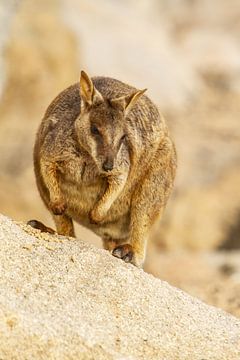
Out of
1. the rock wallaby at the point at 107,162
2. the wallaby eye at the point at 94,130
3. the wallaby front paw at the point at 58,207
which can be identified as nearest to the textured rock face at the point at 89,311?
the wallaby front paw at the point at 58,207

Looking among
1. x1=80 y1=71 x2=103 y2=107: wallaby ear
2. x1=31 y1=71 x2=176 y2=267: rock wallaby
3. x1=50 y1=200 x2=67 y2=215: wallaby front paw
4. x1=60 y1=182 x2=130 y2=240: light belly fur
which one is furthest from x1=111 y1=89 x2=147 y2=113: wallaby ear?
x1=50 y1=200 x2=67 y2=215: wallaby front paw

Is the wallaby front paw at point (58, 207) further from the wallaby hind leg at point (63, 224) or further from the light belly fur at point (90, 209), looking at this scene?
the wallaby hind leg at point (63, 224)

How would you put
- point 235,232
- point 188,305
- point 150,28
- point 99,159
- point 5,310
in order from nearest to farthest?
1. point 5,310
2. point 188,305
3. point 99,159
4. point 235,232
5. point 150,28

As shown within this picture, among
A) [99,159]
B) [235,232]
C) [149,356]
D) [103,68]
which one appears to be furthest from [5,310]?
[103,68]

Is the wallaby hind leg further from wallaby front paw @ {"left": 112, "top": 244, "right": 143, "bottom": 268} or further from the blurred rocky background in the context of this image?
the blurred rocky background

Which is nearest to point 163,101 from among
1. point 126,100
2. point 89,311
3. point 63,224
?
point 63,224

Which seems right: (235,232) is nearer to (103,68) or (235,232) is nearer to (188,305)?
(103,68)

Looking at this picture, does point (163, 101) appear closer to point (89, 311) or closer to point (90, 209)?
point (90, 209)
